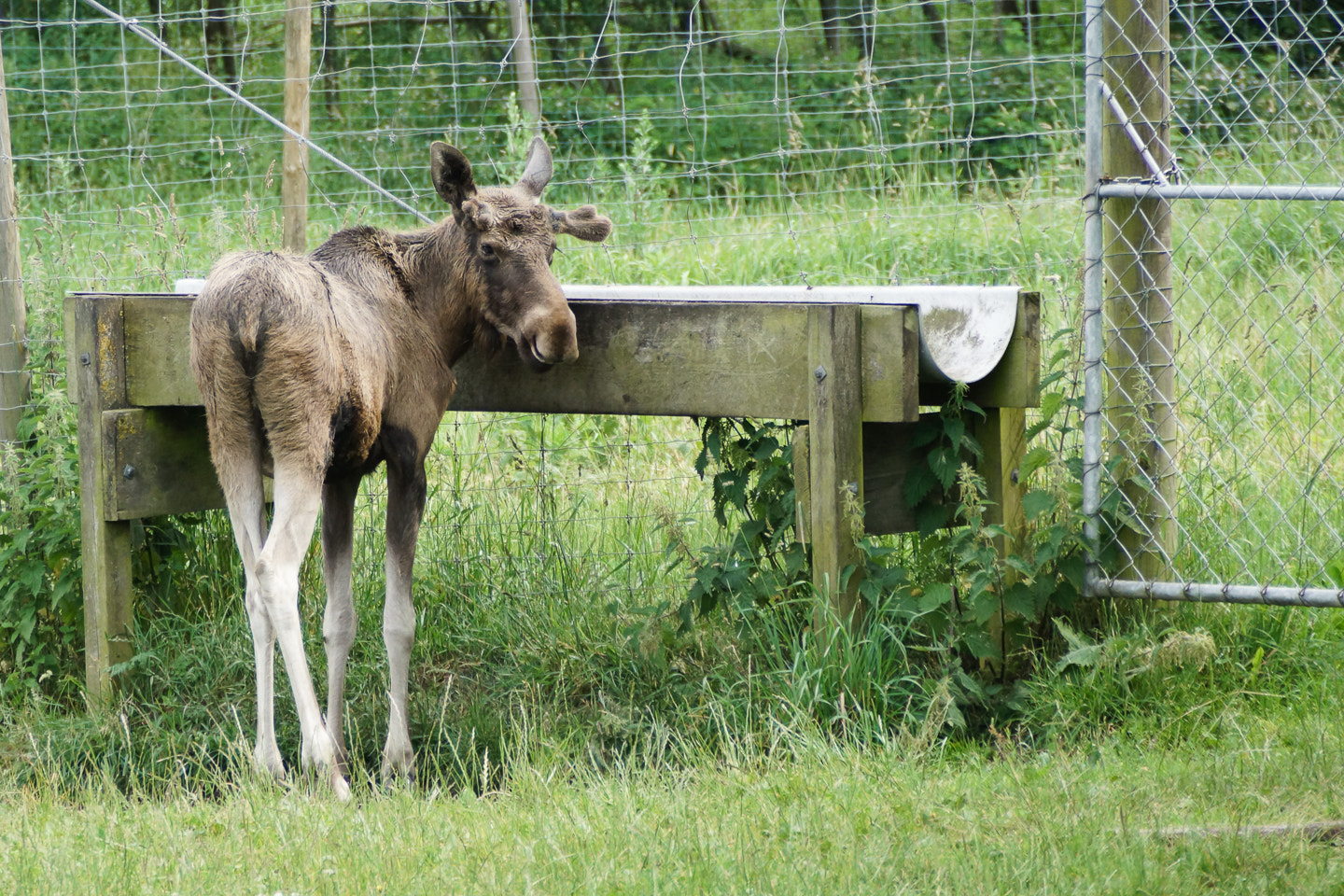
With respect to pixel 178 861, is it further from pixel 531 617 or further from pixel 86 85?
pixel 86 85

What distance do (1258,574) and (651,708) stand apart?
7.59 ft

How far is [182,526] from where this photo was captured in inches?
220

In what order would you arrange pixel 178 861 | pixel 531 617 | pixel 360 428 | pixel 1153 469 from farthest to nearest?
pixel 531 617
pixel 1153 469
pixel 360 428
pixel 178 861

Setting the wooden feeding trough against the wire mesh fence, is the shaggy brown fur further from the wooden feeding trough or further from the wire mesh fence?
the wire mesh fence

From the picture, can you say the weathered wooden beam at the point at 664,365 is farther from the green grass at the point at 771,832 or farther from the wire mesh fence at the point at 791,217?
the green grass at the point at 771,832

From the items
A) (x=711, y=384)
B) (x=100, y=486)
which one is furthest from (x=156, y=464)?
(x=711, y=384)

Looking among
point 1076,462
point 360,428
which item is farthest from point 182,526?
point 1076,462

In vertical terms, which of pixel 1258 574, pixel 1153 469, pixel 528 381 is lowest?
pixel 1258 574

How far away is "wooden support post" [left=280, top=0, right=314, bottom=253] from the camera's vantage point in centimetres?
727

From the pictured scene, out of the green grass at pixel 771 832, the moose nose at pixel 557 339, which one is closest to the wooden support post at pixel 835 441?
the green grass at pixel 771 832

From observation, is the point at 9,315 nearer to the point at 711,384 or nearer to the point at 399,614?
the point at 399,614

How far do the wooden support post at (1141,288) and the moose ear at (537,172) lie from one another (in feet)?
6.23

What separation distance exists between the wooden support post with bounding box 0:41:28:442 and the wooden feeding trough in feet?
2.40

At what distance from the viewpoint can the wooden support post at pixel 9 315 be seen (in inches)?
227
